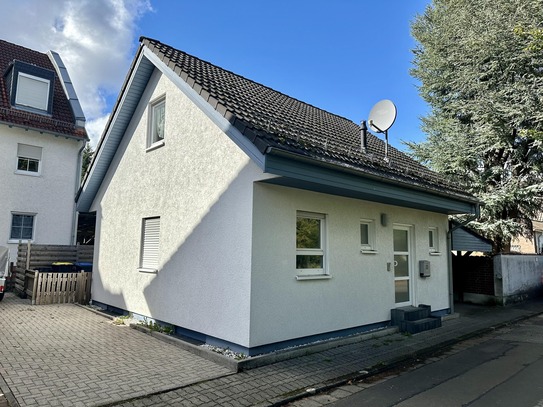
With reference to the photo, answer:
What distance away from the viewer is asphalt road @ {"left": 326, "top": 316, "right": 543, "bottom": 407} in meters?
4.64

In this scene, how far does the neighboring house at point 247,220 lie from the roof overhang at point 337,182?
3 centimetres

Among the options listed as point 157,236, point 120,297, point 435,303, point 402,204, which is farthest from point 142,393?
point 435,303

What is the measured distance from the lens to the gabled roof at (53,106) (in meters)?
15.0

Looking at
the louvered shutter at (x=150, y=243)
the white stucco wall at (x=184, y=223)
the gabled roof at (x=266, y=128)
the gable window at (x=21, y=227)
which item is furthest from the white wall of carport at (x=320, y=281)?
the gable window at (x=21, y=227)

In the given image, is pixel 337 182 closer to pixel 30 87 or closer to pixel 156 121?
pixel 156 121

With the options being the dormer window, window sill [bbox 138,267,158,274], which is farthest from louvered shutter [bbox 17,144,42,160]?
window sill [bbox 138,267,158,274]

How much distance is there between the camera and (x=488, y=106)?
50.4 ft

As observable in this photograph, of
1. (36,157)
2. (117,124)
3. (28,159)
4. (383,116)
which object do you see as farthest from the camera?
(36,157)

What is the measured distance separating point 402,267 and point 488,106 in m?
10.2

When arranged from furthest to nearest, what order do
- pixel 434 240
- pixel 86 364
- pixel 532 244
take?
pixel 532 244, pixel 434 240, pixel 86 364

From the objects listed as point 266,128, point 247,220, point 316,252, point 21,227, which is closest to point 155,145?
point 266,128

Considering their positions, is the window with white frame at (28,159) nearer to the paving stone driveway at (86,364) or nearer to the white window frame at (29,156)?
the white window frame at (29,156)

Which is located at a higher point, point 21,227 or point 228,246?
point 21,227

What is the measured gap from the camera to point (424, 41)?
18.1m
